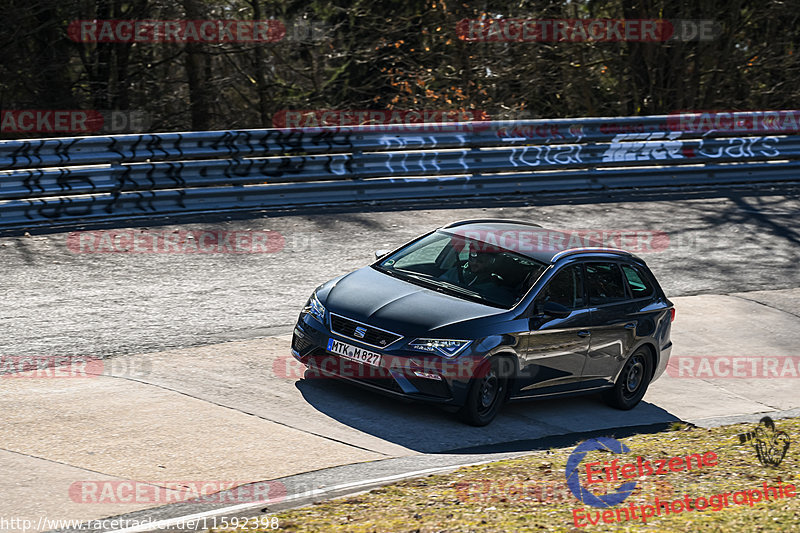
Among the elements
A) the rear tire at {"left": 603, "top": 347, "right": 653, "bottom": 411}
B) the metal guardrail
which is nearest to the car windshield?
the rear tire at {"left": 603, "top": 347, "right": 653, "bottom": 411}

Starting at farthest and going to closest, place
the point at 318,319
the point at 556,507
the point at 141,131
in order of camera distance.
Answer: the point at 141,131
the point at 318,319
the point at 556,507

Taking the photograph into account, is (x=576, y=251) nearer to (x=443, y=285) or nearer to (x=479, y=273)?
(x=479, y=273)

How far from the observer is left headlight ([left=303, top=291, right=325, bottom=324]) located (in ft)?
28.4

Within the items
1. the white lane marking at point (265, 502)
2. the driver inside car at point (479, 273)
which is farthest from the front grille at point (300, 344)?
the white lane marking at point (265, 502)

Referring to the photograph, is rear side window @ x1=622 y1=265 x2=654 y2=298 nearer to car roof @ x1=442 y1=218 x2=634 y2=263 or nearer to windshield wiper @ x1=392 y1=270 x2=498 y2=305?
car roof @ x1=442 y1=218 x2=634 y2=263

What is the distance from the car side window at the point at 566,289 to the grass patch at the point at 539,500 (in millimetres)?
1613

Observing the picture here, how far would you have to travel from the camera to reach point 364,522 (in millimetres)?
5766

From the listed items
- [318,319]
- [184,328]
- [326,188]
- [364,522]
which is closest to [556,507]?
[364,522]

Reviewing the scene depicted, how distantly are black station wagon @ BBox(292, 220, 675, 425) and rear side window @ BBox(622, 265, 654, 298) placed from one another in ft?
0.04

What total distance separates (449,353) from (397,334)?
1.49 ft

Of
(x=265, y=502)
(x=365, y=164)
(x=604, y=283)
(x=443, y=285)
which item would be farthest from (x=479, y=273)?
(x=365, y=164)

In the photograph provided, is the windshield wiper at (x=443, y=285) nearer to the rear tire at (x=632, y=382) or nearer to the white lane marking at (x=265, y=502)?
the white lane marking at (x=265, y=502)

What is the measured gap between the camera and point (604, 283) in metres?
9.54

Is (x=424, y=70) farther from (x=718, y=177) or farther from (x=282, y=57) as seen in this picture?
(x=718, y=177)
